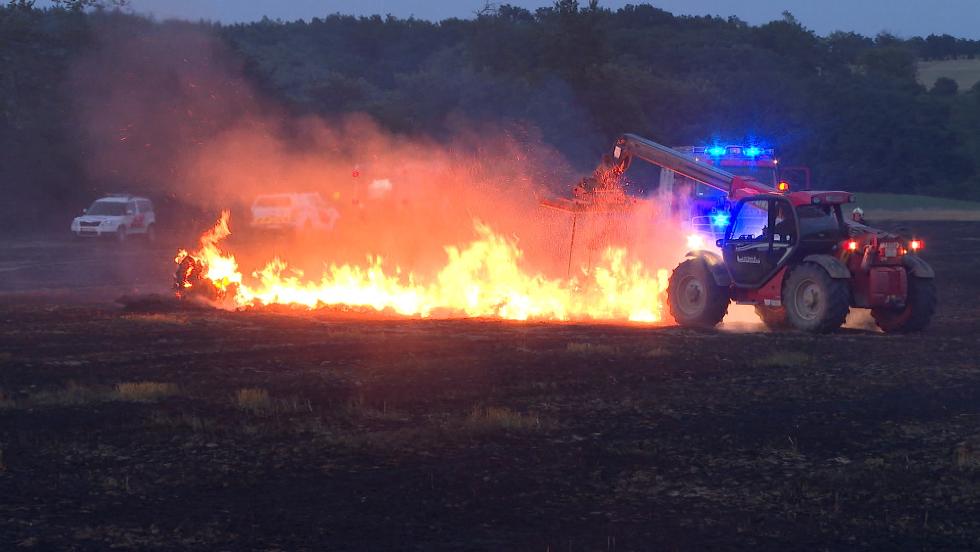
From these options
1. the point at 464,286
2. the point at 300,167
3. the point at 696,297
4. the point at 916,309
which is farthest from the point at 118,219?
the point at 916,309

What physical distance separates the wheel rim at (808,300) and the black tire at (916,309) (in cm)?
129

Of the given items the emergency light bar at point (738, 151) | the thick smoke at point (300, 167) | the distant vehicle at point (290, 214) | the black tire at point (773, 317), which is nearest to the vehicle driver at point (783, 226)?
the black tire at point (773, 317)

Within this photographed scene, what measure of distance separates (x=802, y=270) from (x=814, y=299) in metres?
0.43

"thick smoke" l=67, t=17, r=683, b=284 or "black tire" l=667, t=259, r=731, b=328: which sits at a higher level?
"thick smoke" l=67, t=17, r=683, b=284

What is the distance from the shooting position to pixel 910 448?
997 centimetres

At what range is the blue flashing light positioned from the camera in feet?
67.7

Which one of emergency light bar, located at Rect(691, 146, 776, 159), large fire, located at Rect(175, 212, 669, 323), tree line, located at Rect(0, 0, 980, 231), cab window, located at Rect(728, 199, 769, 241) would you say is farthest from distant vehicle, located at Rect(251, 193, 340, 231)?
cab window, located at Rect(728, 199, 769, 241)

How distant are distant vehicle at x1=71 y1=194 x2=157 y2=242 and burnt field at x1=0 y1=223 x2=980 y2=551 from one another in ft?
81.0

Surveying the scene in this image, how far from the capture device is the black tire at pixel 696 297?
1800 centimetres

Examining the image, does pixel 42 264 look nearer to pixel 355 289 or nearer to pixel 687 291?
pixel 355 289

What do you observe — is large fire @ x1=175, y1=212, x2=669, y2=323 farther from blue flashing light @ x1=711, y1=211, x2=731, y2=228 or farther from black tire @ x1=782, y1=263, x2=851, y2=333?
black tire @ x1=782, y1=263, x2=851, y2=333

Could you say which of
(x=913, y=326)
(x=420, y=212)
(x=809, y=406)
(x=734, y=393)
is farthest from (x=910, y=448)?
(x=420, y=212)

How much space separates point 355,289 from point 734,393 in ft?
38.1

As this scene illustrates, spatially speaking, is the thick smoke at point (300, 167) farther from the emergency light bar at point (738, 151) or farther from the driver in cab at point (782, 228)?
the driver in cab at point (782, 228)
